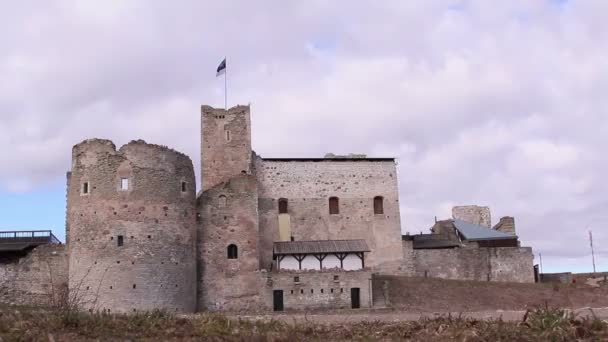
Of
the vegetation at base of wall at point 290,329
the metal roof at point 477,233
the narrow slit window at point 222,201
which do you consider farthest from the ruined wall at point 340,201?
the vegetation at base of wall at point 290,329

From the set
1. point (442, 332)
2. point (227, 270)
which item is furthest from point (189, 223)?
point (442, 332)

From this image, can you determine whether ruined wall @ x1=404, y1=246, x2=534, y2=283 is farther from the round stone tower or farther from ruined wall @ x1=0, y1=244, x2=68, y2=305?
ruined wall @ x1=0, y1=244, x2=68, y2=305

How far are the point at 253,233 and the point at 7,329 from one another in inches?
1048

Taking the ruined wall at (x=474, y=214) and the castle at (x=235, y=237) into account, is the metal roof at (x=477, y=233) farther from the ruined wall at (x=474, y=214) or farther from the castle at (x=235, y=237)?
the ruined wall at (x=474, y=214)

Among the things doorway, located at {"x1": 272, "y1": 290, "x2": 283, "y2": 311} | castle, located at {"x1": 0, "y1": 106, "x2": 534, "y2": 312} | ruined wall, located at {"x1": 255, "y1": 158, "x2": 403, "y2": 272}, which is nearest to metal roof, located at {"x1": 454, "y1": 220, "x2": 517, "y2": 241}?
castle, located at {"x1": 0, "y1": 106, "x2": 534, "y2": 312}

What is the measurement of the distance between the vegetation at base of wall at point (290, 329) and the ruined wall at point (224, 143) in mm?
32102

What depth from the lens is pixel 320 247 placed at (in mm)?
39969

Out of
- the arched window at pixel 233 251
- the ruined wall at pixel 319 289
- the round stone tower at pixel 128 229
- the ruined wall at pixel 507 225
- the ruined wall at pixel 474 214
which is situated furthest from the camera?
the ruined wall at pixel 474 214

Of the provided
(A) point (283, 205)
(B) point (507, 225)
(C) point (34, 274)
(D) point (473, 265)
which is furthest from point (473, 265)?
(C) point (34, 274)

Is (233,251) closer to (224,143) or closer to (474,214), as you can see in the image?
(224,143)

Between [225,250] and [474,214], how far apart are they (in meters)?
26.8

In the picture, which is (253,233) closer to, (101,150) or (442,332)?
(101,150)

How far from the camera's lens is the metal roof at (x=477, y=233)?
51.0 m

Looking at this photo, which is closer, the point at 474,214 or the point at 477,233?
the point at 477,233
